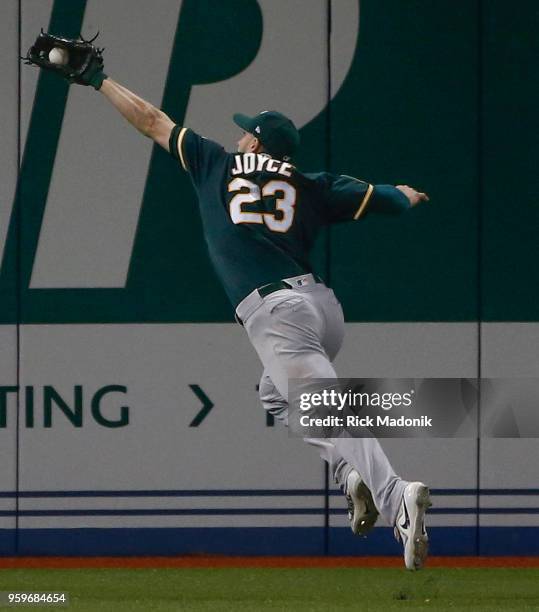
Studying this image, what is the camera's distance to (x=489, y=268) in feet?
32.7

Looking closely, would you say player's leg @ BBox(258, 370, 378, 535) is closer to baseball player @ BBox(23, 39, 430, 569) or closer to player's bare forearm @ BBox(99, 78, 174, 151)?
baseball player @ BBox(23, 39, 430, 569)

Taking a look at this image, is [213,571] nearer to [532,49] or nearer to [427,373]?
[427,373]

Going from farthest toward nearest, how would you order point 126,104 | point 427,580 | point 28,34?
1. point 28,34
2. point 427,580
3. point 126,104

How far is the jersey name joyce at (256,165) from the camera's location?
24.2 feet

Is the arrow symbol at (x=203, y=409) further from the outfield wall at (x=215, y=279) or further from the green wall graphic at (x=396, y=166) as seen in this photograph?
the green wall graphic at (x=396, y=166)

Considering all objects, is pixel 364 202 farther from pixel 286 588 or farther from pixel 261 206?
pixel 286 588

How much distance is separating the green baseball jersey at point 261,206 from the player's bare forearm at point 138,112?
2.2 inches

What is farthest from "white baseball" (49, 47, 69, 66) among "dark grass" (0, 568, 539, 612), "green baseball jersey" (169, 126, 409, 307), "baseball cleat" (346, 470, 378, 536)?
"dark grass" (0, 568, 539, 612)

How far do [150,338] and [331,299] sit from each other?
2.76m

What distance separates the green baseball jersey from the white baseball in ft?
1.89

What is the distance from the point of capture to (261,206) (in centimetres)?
731

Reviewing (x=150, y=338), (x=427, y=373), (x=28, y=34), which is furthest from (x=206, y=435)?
(x=28, y=34)

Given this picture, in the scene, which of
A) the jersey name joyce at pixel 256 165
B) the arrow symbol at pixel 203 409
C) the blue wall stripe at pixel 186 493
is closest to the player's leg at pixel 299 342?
the jersey name joyce at pixel 256 165

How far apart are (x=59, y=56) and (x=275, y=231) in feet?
4.02
